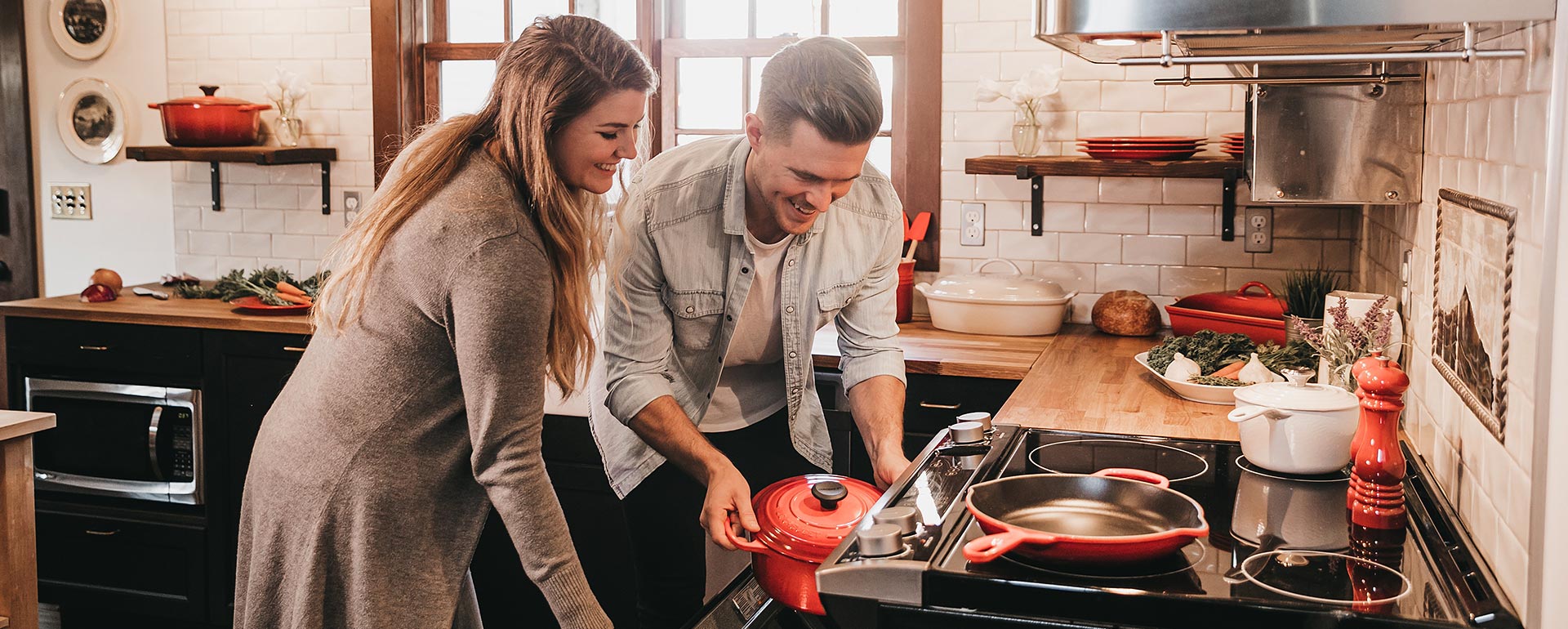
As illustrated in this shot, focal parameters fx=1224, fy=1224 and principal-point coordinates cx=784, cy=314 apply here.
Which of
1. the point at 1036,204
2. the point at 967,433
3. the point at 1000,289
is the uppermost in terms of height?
the point at 1036,204

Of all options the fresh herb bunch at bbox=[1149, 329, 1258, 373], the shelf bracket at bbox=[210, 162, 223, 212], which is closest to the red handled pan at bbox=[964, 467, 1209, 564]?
the fresh herb bunch at bbox=[1149, 329, 1258, 373]

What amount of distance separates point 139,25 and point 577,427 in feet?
8.76

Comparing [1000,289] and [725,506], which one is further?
[1000,289]

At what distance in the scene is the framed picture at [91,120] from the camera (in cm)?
463

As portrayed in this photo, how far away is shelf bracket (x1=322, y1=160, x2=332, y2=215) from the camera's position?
14.7ft

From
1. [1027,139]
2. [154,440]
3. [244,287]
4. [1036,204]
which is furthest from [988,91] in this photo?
[154,440]

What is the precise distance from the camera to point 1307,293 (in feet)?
10.1

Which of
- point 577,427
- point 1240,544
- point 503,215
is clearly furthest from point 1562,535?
point 577,427

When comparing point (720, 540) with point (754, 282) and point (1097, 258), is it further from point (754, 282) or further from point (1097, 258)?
point (1097, 258)

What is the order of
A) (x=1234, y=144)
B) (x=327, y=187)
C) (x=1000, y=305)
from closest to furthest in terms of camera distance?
(x=1234, y=144)
(x=1000, y=305)
(x=327, y=187)

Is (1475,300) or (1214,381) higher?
(1475,300)

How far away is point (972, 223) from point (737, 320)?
1718 mm

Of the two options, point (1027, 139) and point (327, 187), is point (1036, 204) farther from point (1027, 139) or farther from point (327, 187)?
point (327, 187)

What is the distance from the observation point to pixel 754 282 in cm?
233
